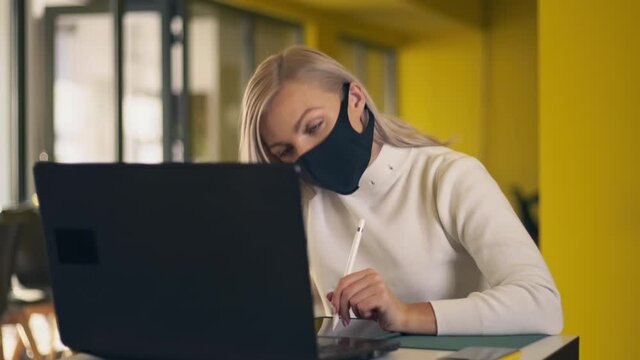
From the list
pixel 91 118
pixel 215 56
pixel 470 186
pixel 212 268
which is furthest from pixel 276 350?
pixel 215 56

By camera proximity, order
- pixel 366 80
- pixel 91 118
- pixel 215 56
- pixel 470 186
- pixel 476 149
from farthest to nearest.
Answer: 1. pixel 476 149
2. pixel 366 80
3. pixel 215 56
4. pixel 91 118
5. pixel 470 186

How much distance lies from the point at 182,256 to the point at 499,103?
11.1m

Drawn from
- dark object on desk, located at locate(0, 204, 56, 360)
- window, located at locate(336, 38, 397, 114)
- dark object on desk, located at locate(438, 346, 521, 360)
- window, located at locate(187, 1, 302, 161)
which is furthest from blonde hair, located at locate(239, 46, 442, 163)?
window, located at locate(336, 38, 397, 114)

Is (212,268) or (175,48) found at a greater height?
(175,48)

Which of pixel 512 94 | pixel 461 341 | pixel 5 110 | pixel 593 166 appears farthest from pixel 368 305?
pixel 512 94

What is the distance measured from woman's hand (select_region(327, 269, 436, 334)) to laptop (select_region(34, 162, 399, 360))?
0.38ft

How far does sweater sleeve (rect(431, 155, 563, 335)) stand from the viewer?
158 cm

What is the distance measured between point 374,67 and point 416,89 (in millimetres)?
770

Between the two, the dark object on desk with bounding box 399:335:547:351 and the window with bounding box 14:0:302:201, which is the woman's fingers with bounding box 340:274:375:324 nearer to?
the dark object on desk with bounding box 399:335:547:351

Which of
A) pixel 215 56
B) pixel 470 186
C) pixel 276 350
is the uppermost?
pixel 215 56

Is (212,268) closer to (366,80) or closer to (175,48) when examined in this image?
(175,48)

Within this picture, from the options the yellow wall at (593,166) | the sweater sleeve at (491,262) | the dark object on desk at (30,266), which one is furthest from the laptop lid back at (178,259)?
the dark object on desk at (30,266)

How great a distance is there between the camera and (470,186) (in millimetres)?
1758

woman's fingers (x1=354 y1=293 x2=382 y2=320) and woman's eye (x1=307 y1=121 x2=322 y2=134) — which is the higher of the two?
woman's eye (x1=307 y1=121 x2=322 y2=134)
